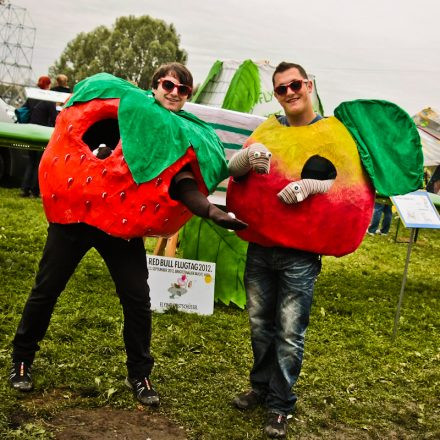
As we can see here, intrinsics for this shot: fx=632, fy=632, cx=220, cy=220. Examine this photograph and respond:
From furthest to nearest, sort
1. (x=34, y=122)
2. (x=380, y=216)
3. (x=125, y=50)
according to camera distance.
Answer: (x=125, y=50), (x=380, y=216), (x=34, y=122)

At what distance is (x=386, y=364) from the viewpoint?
195 inches

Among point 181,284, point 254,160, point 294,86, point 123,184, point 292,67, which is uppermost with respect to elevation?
point 292,67

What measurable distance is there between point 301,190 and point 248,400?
131cm

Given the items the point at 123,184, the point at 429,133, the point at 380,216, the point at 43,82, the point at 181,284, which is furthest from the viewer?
the point at 429,133

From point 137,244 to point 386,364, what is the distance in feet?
8.34

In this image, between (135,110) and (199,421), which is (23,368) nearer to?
(199,421)

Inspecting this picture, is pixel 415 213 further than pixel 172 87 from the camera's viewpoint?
Yes

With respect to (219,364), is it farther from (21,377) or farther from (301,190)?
(301,190)

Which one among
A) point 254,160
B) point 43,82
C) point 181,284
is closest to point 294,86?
point 254,160

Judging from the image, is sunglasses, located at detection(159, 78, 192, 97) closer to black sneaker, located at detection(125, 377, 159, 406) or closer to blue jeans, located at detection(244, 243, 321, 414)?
blue jeans, located at detection(244, 243, 321, 414)

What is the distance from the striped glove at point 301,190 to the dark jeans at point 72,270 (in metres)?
0.83

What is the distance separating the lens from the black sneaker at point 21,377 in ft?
11.3

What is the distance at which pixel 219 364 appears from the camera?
4387 mm

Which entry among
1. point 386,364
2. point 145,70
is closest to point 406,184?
point 386,364
